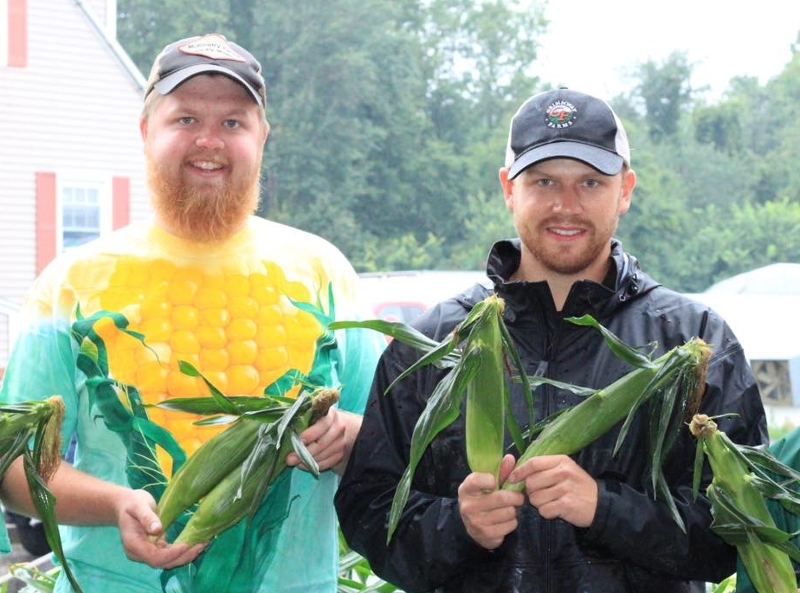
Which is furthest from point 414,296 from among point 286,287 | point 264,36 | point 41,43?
point 264,36

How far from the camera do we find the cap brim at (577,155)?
2.66 m

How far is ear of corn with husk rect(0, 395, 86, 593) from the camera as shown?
7.86ft

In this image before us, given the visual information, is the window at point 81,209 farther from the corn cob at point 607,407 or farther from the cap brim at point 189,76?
the corn cob at point 607,407

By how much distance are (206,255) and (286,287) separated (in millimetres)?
214

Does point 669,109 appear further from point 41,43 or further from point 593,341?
point 593,341

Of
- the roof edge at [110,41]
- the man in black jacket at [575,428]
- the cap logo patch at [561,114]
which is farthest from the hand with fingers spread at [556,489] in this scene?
the roof edge at [110,41]

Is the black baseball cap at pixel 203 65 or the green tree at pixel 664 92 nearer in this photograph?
the black baseball cap at pixel 203 65

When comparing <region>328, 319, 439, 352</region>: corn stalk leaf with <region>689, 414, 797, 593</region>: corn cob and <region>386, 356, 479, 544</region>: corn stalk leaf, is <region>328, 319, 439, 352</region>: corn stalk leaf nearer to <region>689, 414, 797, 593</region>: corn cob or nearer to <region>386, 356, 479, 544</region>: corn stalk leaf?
<region>386, 356, 479, 544</region>: corn stalk leaf

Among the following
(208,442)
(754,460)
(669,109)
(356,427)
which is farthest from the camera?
(669,109)

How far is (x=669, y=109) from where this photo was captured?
1479 inches

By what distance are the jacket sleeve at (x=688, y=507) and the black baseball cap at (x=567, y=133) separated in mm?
513

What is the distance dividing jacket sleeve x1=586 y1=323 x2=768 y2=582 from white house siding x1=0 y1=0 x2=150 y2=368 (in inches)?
668

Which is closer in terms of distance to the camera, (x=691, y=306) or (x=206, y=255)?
(x=691, y=306)

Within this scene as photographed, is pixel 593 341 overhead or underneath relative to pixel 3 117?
underneath
